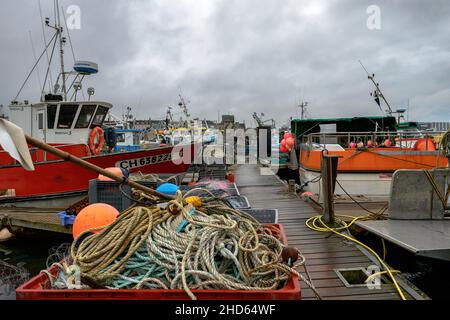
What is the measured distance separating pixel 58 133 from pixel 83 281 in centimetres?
886

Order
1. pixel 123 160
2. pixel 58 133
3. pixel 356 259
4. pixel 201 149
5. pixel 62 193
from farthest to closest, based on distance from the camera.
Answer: pixel 201 149 < pixel 58 133 < pixel 123 160 < pixel 62 193 < pixel 356 259

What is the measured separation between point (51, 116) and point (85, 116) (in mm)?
938

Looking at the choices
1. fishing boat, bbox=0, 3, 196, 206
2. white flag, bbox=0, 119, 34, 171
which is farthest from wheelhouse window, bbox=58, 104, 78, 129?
white flag, bbox=0, 119, 34, 171

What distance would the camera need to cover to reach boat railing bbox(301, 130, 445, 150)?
8.58m

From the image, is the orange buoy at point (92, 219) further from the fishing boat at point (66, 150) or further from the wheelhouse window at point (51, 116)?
the wheelhouse window at point (51, 116)

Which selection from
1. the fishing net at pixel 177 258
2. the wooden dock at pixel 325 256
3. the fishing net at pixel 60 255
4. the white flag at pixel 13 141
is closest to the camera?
the white flag at pixel 13 141

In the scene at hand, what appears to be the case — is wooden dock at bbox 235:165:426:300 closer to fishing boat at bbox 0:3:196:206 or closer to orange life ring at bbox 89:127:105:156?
fishing boat at bbox 0:3:196:206

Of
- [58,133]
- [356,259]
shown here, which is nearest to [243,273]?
[356,259]

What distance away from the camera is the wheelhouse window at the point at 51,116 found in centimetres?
973

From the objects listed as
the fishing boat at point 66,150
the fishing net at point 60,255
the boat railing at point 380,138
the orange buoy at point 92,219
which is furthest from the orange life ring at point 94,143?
the orange buoy at point 92,219

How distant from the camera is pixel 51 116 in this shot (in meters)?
9.84

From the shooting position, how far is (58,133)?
998cm

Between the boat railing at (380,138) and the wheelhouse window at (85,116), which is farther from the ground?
the wheelhouse window at (85,116)
